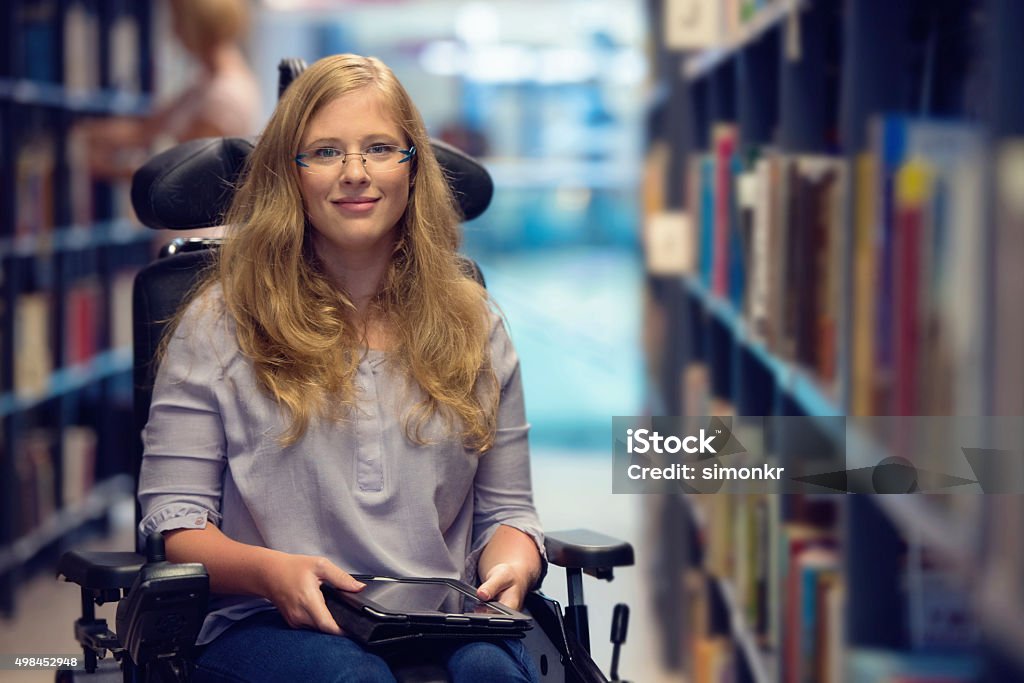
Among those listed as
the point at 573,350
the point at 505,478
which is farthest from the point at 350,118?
the point at 573,350

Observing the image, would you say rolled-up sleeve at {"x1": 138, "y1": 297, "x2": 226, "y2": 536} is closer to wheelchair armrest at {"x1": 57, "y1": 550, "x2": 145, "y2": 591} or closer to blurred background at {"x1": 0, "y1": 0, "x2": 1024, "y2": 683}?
wheelchair armrest at {"x1": 57, "y1": 550, "x2": 145, "y2": 591}

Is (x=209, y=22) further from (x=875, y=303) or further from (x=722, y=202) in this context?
(x=875, y=303)

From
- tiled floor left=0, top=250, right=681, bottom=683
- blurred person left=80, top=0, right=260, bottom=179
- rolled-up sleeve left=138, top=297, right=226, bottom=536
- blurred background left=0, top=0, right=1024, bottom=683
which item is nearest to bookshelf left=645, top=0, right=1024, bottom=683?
blurred background left=0, top=0, right=1024, bottom=683

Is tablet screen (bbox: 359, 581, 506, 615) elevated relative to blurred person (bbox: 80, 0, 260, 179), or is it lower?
lower

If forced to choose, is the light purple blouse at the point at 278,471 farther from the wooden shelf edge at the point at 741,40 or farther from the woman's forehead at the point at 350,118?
the wooden shelf edge at the point at 741,40

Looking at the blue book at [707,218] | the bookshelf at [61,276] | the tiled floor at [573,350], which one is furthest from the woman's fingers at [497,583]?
the tiled floor at [573,350]

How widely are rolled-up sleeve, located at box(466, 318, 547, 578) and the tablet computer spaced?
0.59 feet

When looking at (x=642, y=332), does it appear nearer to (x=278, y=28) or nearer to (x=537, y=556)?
(x=278, y=28)

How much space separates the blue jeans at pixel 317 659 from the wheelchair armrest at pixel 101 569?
0.13 m

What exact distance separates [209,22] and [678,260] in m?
1.64

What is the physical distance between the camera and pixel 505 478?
5.68 ft

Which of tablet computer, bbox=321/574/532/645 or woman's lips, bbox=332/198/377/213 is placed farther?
woman's lips, bbox=332/198/377/213

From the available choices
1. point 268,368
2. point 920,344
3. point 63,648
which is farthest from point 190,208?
point 63,648

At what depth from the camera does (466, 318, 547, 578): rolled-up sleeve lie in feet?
5.65
